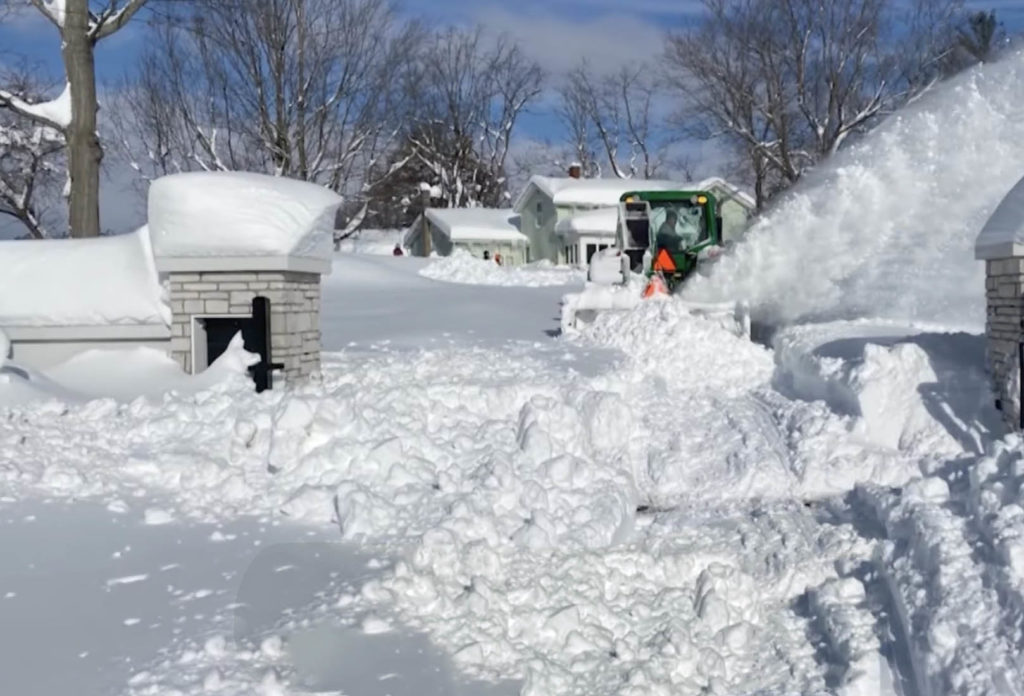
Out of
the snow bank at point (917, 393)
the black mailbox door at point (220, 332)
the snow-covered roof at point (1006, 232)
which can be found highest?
the snow-covered roof at point (1006, 232)

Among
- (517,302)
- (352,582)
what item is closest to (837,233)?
(517,302)

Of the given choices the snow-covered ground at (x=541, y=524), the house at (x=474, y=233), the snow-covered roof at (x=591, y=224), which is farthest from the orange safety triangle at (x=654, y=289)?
the house at (x=474, y=233)

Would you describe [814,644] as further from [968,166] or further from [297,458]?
[968,166]

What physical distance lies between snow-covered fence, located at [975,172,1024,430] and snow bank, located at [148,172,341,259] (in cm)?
609

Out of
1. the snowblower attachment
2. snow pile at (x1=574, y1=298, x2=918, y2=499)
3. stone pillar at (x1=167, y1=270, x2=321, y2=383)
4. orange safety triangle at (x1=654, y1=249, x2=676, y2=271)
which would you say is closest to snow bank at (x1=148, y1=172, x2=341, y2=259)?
stone pillar at (x1=167, y1=270, x2=321, y2=383)

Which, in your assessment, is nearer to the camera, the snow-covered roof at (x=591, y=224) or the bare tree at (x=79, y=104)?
the bare tree at (x=79, y=104)

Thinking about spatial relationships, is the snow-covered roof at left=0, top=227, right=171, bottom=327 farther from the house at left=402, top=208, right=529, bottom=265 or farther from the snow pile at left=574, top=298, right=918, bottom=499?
the house at left=402, top=208, right=529, bottom=265

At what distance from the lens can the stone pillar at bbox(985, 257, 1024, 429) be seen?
8.42 meters

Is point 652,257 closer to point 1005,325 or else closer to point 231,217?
point 1005,325

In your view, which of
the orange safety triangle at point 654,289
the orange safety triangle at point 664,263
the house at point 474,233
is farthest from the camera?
the house at point 474,233

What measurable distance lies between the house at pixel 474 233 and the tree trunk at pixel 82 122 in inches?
987

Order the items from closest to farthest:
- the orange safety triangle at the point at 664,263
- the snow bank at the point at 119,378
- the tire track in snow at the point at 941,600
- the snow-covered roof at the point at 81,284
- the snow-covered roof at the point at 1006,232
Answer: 1. the tire track in snow at the point at 941,600
2. the snow bank at the point at 119,378
3. the snow-covered roof at the point at 1006,232
4. the snow-covered roof at the point at 81,284
5. the orange safety triangle at the point at 664,263

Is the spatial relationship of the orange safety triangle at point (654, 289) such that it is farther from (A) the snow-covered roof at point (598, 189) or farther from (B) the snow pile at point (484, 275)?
(A) the snow-covered roof at point (598, 189)

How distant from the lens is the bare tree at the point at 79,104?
577 inches
